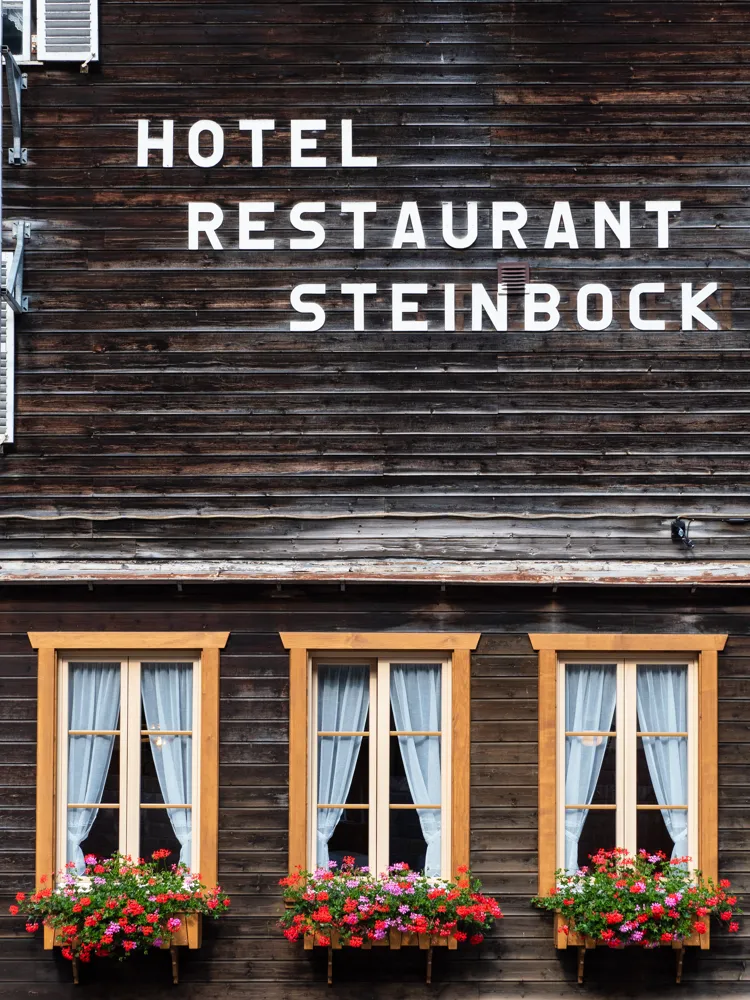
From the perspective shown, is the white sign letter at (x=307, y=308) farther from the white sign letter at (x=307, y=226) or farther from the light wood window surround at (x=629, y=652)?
the light wood window surround at (x=629, y=652)

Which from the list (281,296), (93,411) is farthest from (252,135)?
(93,411)

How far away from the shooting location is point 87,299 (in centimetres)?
937

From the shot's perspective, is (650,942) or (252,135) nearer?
(650,942)

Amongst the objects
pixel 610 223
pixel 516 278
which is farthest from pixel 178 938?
pixel 610 223

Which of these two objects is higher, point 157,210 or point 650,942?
point 157,210

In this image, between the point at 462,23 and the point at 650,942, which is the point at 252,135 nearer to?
the point at 462,23

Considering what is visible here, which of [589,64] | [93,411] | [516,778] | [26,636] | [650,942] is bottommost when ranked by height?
[650,942]

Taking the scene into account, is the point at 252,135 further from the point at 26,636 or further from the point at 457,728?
the point at 457,728

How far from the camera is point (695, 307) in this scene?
30.7 ft

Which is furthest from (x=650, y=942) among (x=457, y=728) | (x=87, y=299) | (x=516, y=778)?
(x=87, y=299)

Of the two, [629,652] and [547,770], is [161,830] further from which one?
[629,652]

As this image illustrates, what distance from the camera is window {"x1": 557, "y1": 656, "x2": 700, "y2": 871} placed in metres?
9.00

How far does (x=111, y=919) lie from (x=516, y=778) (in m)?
3.13

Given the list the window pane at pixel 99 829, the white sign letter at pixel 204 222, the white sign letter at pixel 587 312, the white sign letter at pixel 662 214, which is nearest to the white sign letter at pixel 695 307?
the white sign letter at pixel 662 214
